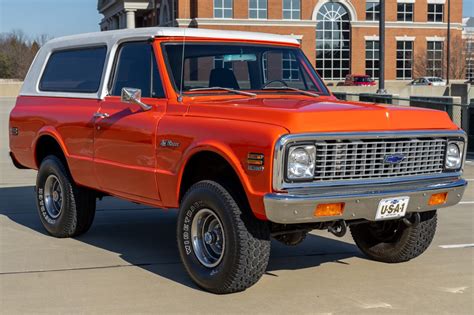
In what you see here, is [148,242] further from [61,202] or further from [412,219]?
[412,219]

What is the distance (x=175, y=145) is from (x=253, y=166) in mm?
992

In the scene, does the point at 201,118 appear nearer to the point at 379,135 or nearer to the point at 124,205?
the point at 379,135

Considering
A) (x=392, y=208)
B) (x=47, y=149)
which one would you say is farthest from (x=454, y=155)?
(x=47, y=149)

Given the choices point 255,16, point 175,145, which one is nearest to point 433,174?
point 175,145

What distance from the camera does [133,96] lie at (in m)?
6.59

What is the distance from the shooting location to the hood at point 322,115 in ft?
18.3

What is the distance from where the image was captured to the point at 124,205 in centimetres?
1027

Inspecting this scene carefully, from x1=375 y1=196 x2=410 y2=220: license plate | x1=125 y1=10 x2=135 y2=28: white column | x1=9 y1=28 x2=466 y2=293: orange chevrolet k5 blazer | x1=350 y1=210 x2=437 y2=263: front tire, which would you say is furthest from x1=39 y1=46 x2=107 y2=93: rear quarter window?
x1=125 y1=10 x2=135 y2=28: white column

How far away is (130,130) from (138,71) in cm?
61

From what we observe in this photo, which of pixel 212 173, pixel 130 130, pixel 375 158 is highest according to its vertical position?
pixel 130 130

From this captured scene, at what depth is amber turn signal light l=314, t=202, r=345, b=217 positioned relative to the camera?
554 centimetres

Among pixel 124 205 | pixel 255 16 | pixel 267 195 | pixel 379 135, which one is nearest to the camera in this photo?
pixel 267 195

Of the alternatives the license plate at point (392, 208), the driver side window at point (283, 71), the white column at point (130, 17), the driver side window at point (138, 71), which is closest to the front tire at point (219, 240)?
the license plate at point (392, 208)

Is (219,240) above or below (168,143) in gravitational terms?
below
